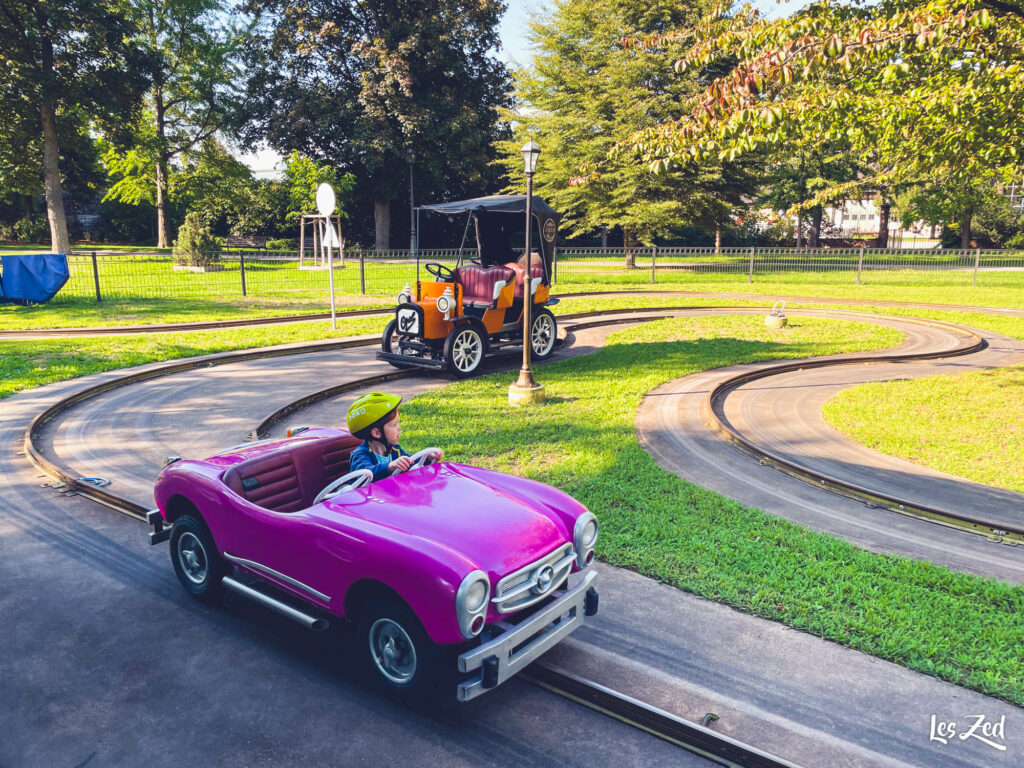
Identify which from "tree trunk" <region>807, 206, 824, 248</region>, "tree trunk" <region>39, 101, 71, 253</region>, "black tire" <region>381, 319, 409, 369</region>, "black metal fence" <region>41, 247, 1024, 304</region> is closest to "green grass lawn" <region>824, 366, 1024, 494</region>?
"black tire" <region>381, 319, 409, 369</region>

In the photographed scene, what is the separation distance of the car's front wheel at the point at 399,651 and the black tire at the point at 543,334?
929 cm

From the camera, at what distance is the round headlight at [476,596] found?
327cm

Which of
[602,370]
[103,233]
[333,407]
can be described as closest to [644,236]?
[602,370]

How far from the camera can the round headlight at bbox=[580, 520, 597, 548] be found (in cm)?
405

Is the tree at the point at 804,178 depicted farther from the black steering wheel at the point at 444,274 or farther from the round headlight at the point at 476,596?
the round headlight at the point at 476,596

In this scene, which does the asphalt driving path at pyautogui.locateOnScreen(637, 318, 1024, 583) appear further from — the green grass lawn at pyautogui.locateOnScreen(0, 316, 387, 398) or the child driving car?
the green grass lawn at pyautogui.locateOnScreen(0, 316, 387, 398)

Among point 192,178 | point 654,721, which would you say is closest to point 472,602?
point 654,721

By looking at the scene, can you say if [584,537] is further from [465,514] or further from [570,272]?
[570,272]

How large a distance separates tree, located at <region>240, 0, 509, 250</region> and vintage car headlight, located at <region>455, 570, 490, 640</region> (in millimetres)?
34334

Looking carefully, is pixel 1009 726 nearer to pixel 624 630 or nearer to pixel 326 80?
pixel 624 630

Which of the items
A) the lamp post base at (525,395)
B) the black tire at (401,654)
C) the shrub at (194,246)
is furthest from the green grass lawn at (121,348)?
the shrub at (194,246)

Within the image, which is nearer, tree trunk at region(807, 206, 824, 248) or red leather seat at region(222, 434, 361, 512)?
red leather seat at region(222, 434, 361, 512)

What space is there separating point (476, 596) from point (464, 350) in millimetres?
8145

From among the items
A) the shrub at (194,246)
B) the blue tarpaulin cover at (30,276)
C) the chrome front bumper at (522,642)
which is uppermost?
the shrub at (194,246)
